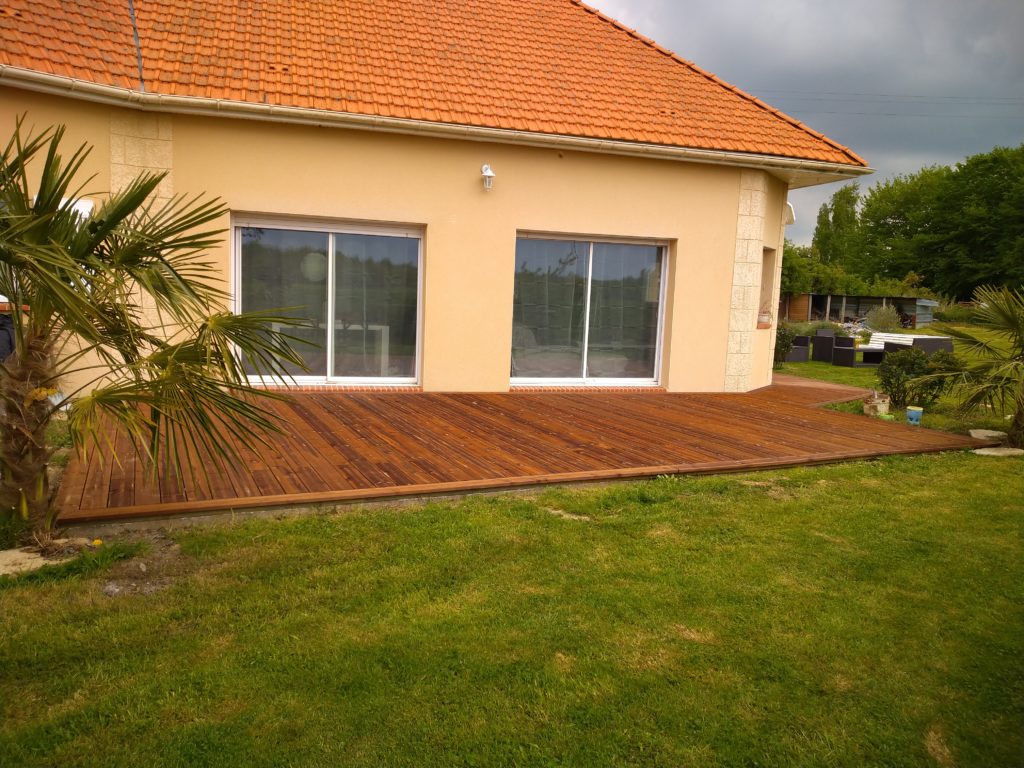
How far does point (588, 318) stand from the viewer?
37.1 ft

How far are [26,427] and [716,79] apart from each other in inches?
460

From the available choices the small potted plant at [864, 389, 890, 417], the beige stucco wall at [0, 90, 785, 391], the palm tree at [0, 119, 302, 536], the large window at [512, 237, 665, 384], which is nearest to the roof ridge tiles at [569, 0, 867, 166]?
the beige stucco wall at [0, 90, 785, 391]

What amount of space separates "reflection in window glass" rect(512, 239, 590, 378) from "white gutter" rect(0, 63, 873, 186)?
1452mm

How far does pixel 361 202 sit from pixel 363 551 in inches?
244

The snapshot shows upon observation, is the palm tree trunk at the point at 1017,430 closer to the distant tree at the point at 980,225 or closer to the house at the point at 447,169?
the house at the point at 447,169

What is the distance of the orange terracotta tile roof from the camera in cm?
905

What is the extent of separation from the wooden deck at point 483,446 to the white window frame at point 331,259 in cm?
46

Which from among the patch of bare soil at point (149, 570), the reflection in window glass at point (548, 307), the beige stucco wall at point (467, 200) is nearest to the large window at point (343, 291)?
the beige stucco wall at point (467, 200)

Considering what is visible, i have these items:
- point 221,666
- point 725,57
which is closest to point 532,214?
point 221,666

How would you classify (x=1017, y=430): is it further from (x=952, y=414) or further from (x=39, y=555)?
(x=39, y=555)

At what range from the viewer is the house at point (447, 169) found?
29.8 feet

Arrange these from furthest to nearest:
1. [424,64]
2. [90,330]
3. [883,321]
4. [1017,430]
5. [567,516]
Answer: [883,321] → [424,64] → [1017,430] → [567,516] → [90,330]

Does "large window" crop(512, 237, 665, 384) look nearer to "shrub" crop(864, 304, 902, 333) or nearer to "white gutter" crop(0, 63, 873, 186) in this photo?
"white gutter" crop(0, 63, 873, 186)

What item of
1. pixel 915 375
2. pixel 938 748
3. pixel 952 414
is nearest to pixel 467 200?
pixel 915 375
